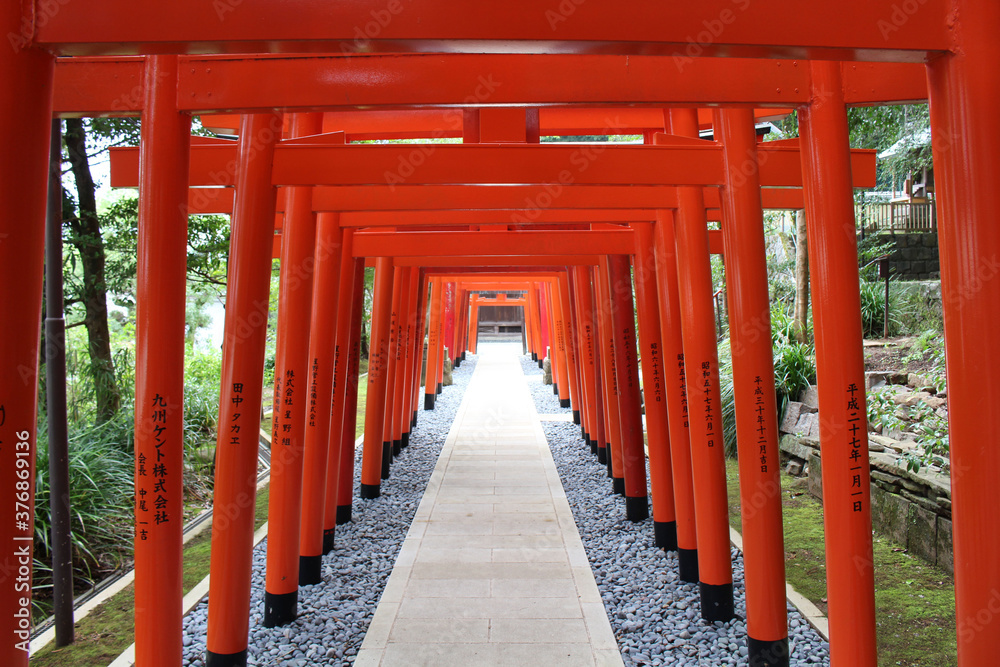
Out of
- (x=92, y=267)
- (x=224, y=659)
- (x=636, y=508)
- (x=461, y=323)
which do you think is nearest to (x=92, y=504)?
(x=92, y=267)

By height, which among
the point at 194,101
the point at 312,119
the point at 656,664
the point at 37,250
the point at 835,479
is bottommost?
the point at 656,664

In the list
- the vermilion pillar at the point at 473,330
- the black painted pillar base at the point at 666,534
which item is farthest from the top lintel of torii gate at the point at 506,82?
the vermilion pillar at the point at 473,330

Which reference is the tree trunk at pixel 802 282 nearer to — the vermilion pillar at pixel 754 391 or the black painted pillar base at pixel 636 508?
the black painted pillar base at pixel 636 508

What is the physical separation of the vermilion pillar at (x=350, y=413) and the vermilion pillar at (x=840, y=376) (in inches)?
186

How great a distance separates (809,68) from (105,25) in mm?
3006

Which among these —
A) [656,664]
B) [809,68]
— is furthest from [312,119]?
[656,664]

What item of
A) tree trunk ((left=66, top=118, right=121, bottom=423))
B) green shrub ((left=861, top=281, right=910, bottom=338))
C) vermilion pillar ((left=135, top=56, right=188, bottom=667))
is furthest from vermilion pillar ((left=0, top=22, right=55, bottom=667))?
green shrub ((left=861, top=281, right=910, bottom=338))

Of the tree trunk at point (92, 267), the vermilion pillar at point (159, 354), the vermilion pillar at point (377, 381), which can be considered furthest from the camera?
the vermilion pillar at point (377, 381)

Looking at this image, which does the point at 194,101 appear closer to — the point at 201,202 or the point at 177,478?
the point at 177,478

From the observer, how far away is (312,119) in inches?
189

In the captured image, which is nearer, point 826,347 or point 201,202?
point 826,347

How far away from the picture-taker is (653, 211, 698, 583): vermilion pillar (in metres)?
5.24

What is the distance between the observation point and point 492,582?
5.32 meters

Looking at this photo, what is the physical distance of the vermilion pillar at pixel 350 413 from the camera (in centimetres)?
682
